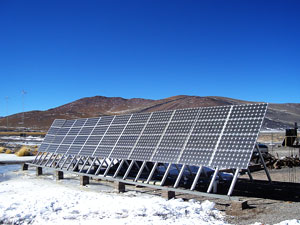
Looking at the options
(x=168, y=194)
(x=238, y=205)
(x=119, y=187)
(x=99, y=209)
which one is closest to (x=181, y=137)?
(x=168, y=194)

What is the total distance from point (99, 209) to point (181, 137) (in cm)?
494

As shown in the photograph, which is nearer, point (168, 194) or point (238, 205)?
point (238, 205)

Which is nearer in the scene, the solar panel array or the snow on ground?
the snow on ground

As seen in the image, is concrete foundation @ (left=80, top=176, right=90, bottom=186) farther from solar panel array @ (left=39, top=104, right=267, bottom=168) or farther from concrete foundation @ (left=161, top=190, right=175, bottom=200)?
concrete foundation @ (left=161, top=190, right=175, bottom=200)

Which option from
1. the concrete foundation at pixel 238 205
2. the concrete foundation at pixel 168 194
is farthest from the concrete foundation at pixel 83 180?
the concrete foundation at pixel 238 205

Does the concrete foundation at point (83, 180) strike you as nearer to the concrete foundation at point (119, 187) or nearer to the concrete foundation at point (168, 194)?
the concrete foundation at point (119, 187)

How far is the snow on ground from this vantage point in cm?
922

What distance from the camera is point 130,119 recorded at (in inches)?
677

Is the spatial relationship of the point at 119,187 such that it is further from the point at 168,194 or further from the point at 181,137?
the point at 181,137

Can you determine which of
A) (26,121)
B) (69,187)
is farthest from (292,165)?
(26,121)

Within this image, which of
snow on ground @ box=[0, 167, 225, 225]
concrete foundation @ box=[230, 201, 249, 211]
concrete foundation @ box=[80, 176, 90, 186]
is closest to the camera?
snow on ground @ box=[0, 167, 225, 225]

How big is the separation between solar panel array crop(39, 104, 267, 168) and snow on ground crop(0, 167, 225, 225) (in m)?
1.85

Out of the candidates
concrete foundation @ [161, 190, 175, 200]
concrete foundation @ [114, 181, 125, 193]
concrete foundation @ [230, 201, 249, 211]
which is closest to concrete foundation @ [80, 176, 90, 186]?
concrete foundation @ [114, 181, 125, 193]

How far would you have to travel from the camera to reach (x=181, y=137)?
13172mm
